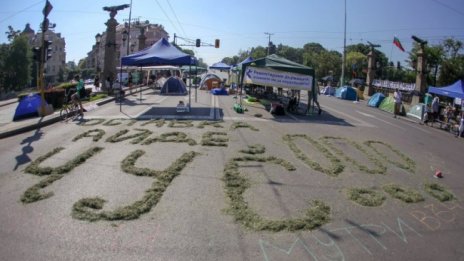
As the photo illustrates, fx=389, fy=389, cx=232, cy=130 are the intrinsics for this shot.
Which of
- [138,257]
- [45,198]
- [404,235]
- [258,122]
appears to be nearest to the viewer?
[138,257]

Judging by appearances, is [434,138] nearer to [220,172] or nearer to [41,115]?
[220,172]

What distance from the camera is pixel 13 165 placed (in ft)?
31.4

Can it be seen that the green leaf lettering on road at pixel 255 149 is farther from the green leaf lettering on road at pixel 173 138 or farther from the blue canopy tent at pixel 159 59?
the blue canopy tent at pixel 159 59

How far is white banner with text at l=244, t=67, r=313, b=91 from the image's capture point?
21.1 m

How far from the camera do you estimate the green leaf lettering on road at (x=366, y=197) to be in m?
7.46

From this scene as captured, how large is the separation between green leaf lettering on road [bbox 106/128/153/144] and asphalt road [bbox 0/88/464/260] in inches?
15.9

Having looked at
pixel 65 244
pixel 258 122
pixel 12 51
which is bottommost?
pixel 65 244

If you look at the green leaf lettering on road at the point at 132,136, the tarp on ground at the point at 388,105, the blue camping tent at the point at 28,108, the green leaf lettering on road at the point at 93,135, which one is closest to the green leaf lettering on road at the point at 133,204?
the green leaf lettering on road at the point at 132,136

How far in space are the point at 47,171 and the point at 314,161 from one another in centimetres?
664

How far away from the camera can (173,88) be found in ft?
109

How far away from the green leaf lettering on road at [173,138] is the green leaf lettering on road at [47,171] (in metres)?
1.76

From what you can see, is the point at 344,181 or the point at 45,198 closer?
the point at 45,198

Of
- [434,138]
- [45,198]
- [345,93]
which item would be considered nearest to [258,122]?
[434,138]

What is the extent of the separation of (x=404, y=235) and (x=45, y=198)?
248 inches
